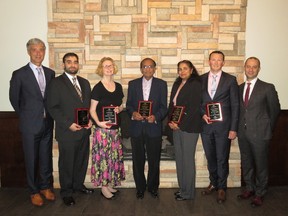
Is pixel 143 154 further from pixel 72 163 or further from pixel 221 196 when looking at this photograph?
pixel 221 196

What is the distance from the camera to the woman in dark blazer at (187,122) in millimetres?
3459

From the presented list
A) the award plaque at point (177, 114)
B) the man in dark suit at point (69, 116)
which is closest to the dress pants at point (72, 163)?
the man in dark suit at point (69, 116)

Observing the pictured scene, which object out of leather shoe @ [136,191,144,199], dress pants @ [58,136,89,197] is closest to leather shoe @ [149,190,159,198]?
leather shoe @ [136,191,144,199]

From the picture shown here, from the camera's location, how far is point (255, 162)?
3.57 meters

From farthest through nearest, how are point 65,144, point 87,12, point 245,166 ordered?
point 87,12 → point 245,166 → point 65,144

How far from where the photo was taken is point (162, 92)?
3.59 metres

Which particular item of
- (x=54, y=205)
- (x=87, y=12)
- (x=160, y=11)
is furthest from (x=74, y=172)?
(x=160, y=11)

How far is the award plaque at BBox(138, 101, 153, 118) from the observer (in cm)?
346

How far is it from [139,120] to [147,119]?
0.37 feet

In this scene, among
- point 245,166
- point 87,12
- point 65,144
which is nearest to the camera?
point 65,144

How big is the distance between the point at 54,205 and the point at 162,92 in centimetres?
196

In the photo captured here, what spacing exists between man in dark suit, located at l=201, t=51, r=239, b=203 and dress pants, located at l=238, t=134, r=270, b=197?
22 cm

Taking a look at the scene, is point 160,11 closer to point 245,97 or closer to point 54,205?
point 245,97

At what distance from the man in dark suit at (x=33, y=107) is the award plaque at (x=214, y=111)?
6.59 feet
